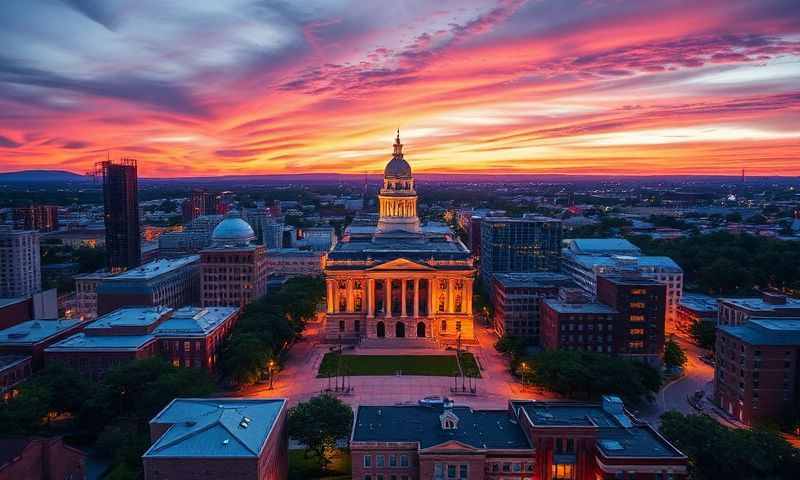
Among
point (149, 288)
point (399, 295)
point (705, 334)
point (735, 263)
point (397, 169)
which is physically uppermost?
point (397, 169)

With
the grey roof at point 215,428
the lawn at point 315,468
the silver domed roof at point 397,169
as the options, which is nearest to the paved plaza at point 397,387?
the lawn at point 315,468

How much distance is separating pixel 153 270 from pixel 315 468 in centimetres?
7193

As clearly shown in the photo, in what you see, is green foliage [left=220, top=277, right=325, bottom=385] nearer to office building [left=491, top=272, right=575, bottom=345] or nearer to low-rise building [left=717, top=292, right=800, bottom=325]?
office building [left=491, top=272, right=575, bottom=345]

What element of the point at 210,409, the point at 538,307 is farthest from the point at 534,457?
the point at 538,307

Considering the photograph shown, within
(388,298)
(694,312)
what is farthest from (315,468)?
(694,312)

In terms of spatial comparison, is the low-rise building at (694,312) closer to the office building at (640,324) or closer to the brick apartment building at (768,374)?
the office building at (640,324)

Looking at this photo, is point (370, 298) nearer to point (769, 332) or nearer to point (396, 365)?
point (396, 365)

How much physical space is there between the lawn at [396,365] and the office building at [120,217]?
251ft

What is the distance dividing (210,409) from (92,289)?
8155 centimetres

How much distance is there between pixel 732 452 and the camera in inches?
2051

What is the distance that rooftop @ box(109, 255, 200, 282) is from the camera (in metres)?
109

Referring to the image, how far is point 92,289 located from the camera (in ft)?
391

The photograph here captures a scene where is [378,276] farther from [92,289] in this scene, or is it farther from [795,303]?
[795,303]

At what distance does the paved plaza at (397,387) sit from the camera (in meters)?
79.8
